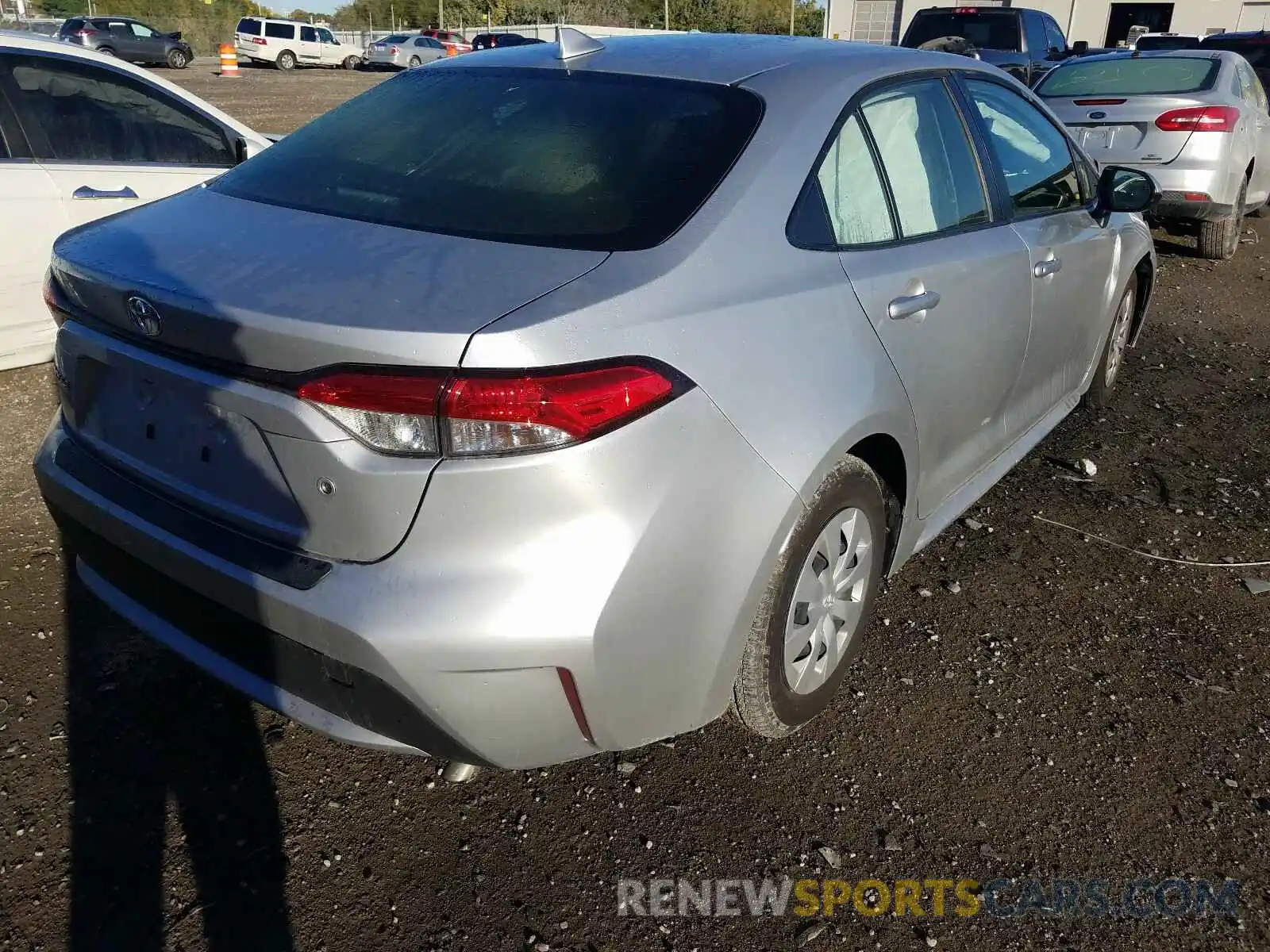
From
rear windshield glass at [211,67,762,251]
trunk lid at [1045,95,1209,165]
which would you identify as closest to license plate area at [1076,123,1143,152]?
trunk lid at [1045,95,1209,165]

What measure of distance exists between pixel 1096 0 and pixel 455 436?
37084 mm

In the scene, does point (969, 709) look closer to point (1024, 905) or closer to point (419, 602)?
point (1024, 905)

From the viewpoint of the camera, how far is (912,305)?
99.2 inches

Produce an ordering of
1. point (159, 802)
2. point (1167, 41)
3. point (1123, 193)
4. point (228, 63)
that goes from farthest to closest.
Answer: point (228, 63) → point (1167, 41) → point (1123, 193) → point (159, 802)

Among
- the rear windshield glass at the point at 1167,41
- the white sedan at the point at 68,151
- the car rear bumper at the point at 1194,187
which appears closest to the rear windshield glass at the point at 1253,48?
the rear windshield glass at the point at 1167,41

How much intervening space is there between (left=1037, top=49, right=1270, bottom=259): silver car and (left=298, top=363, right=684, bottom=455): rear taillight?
7113 millimetres

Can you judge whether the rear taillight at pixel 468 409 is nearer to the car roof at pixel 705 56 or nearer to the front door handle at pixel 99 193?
the car roof at pixel 705 56

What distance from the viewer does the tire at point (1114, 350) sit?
14.5 ft

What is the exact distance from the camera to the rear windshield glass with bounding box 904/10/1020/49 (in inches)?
525

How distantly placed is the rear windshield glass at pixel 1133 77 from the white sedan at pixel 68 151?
6328 mm

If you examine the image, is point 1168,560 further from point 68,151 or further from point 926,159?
point 68,151

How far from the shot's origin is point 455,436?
1714 mm

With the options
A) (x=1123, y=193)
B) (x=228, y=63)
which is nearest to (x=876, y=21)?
(x=228, y=63)

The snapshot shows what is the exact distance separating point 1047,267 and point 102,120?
4.18m
